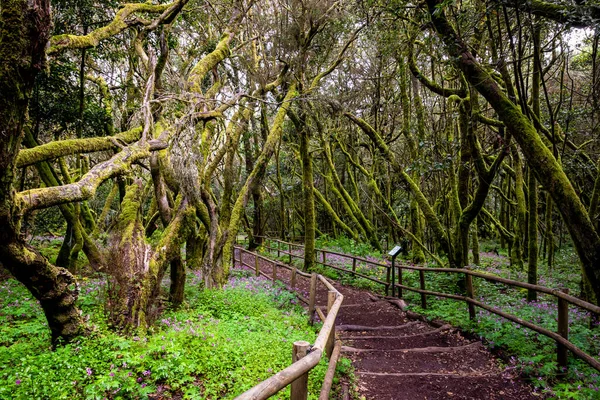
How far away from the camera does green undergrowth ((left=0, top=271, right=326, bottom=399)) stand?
12.0ft

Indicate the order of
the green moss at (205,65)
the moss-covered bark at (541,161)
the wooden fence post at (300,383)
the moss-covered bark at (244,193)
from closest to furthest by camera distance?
the wooden fence post at (300,383), the moss-covered bark at (541,161), the green moss at (205,65), the moss-covered bark at (244,193)

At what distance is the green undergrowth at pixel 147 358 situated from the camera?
12.0 feet

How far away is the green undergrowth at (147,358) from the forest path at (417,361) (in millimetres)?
836

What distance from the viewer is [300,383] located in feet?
7.15

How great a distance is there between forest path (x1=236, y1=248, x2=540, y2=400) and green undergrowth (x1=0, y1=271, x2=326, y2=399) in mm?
836

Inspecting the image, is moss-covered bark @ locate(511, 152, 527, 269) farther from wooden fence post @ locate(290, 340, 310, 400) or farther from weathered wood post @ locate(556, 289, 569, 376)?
wooden fence post @ locate(290, 340, 310, 400)

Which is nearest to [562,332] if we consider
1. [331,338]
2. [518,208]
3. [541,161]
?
[541,161]

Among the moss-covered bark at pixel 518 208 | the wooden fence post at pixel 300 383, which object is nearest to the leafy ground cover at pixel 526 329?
the moss-covered bark at pixel 518 208

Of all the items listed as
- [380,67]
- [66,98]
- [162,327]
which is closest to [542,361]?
[162,327]

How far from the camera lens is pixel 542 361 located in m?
4.49

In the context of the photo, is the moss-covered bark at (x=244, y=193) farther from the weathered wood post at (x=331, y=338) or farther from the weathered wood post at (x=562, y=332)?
the weathered wood post at (x=562, y=332)

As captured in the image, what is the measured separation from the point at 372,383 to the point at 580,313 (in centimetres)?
502

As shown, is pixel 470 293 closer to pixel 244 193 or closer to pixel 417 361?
pixel 417 361

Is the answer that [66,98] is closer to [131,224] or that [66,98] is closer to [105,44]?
[105,44]
